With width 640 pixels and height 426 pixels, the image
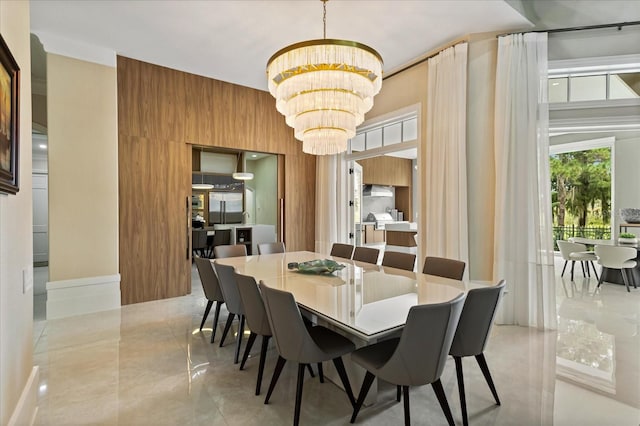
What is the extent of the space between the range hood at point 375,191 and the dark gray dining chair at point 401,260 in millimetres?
7391

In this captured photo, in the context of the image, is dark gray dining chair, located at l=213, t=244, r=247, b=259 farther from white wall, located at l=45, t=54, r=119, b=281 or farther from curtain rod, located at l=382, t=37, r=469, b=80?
curtain rod, located at l=382, t=37, r=469, b=80

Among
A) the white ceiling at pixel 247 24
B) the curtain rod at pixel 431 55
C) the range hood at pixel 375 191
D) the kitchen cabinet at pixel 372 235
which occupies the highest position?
the white ceiling at pixel 247 24

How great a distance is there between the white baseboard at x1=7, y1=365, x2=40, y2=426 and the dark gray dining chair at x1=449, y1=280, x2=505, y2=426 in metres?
2.42

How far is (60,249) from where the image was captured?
12.9 ft

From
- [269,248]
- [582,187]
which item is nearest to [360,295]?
[269,248]

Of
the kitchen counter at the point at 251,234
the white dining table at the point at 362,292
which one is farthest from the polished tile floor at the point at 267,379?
the kitchen counter at the point at 251,234

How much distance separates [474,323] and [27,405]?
268cm

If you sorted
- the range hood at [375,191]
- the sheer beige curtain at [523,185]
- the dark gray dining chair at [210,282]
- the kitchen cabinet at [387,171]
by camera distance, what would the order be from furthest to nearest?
the range hood at [375,191], the kitchen cabinet at [387,171], the sheer beige curtain at [523,185], the dark gray dining chair at [210,282]

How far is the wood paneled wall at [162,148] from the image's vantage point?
14.5ft

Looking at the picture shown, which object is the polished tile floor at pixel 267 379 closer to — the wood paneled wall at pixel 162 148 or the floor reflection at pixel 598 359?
the floor reflection at pixel 598 359

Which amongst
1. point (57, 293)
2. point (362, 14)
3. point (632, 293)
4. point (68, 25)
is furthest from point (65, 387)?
point (632, 293)

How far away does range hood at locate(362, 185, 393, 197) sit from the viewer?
10719mm

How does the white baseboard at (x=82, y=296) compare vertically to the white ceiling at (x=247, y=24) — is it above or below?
below

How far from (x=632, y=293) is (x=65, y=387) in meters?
7.11
